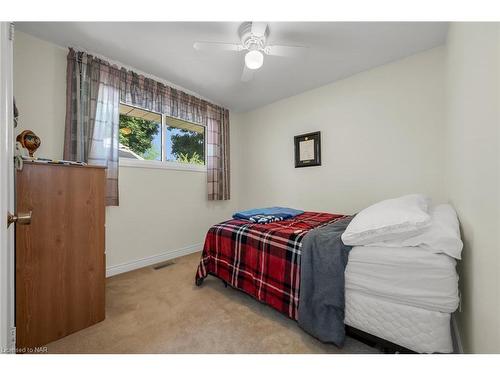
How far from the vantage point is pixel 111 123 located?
2.16 m

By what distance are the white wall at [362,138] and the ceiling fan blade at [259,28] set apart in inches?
58.2

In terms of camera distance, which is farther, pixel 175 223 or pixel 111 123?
pixel 175 223

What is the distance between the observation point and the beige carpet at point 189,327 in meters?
1.21

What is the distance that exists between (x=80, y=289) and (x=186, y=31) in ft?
7.07

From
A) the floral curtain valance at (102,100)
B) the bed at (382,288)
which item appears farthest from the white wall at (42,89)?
the bed at (382,288)

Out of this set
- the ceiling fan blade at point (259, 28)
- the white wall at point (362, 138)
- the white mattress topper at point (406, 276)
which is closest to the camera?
the white mattress topper at point (406, 276)

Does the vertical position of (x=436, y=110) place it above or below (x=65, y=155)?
above

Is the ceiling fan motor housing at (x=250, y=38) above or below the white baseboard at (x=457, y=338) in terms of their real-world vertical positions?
above

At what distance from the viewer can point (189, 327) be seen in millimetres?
1391

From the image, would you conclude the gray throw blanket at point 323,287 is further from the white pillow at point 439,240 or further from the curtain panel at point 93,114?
the curtain panel at point 93,114

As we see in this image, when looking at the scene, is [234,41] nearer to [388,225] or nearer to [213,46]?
[213,46]

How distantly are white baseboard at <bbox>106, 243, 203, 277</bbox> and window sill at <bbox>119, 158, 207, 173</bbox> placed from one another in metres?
1.12
